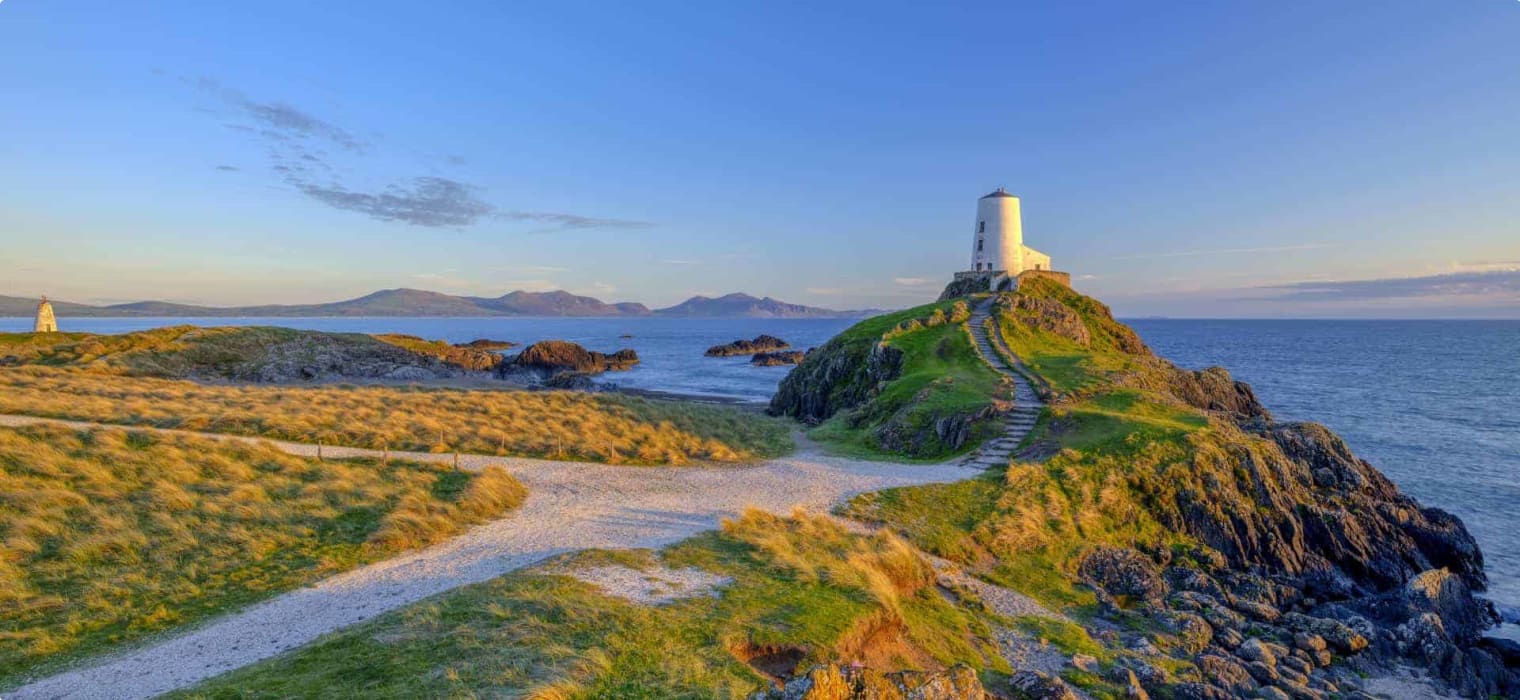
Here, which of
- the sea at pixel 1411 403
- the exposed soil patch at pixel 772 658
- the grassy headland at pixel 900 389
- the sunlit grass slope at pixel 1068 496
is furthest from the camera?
the sea at pixel 1411 403

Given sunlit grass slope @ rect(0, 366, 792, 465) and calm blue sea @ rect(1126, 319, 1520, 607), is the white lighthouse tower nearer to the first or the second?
calm blue sea @ rect(1126, 319, 1520, 607)

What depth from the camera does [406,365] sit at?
67625 millimetres

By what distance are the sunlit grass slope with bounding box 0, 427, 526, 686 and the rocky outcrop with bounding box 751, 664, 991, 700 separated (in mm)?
10660

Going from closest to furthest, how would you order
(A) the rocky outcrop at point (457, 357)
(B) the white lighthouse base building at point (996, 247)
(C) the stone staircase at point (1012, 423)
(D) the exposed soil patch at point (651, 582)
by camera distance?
1. (D) the exposed soil patch at point (651, 582)
2. (C) the stone staircase at point (1012, 423)
3. (B) the white lighthouse base building at point (996, 247)
4. (A) the rocky outcrop at point (457, 357)

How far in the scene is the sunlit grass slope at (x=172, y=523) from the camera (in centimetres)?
1182

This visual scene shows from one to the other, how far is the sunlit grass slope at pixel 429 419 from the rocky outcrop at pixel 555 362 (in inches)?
1685

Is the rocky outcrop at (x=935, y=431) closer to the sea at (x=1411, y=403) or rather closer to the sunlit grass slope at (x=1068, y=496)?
the sunlit grass slope at (x=1068, y=496)

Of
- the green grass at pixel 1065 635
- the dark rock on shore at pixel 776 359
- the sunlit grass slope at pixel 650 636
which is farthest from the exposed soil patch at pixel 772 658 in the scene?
the dark rock on shore at pixel 776 359

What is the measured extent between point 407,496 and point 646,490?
677 centimetres

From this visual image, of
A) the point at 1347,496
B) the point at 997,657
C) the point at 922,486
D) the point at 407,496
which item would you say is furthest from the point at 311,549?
the point at 1347,496

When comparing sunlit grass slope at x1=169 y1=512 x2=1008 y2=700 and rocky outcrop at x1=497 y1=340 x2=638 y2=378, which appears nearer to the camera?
sunlit grass slope at x1=169 y1=512 x2=1008 y2=700

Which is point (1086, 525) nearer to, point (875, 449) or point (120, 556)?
point (875, 449)

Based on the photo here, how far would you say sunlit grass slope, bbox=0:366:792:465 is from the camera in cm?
2647

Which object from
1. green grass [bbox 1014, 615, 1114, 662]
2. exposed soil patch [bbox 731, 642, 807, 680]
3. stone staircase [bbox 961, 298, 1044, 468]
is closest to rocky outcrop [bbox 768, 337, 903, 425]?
stone staircase [bbox 961, 298, 1044, 468]
